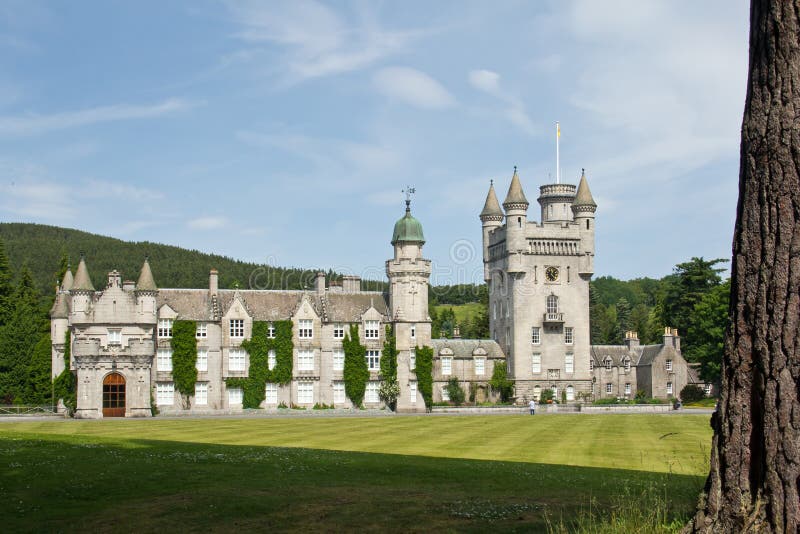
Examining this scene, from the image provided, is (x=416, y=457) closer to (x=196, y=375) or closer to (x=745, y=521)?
(x=745, y=521)

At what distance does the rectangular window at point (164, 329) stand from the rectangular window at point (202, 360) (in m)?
2.47

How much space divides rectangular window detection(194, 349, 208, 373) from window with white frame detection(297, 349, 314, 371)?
6.65 metres

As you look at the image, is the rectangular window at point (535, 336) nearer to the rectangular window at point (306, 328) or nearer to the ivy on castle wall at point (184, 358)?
the rectangular window at point (306, 328)

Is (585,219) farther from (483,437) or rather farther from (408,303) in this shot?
(483,437)

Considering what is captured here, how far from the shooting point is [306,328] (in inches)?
2731

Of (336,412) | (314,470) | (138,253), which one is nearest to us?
(314,470)

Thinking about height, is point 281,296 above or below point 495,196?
→ below

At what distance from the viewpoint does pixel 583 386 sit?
80.4 meters

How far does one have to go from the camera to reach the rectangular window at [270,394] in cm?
6781

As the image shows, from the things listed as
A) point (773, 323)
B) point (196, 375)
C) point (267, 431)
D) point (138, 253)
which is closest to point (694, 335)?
point (196, 375)

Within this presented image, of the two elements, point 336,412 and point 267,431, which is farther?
point 336,412

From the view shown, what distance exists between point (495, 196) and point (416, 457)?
2383 inches

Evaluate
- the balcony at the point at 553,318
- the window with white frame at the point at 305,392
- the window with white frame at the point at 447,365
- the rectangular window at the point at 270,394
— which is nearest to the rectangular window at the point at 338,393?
the window with white frame at the point at 305,392

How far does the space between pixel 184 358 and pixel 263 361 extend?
557 centimetres
